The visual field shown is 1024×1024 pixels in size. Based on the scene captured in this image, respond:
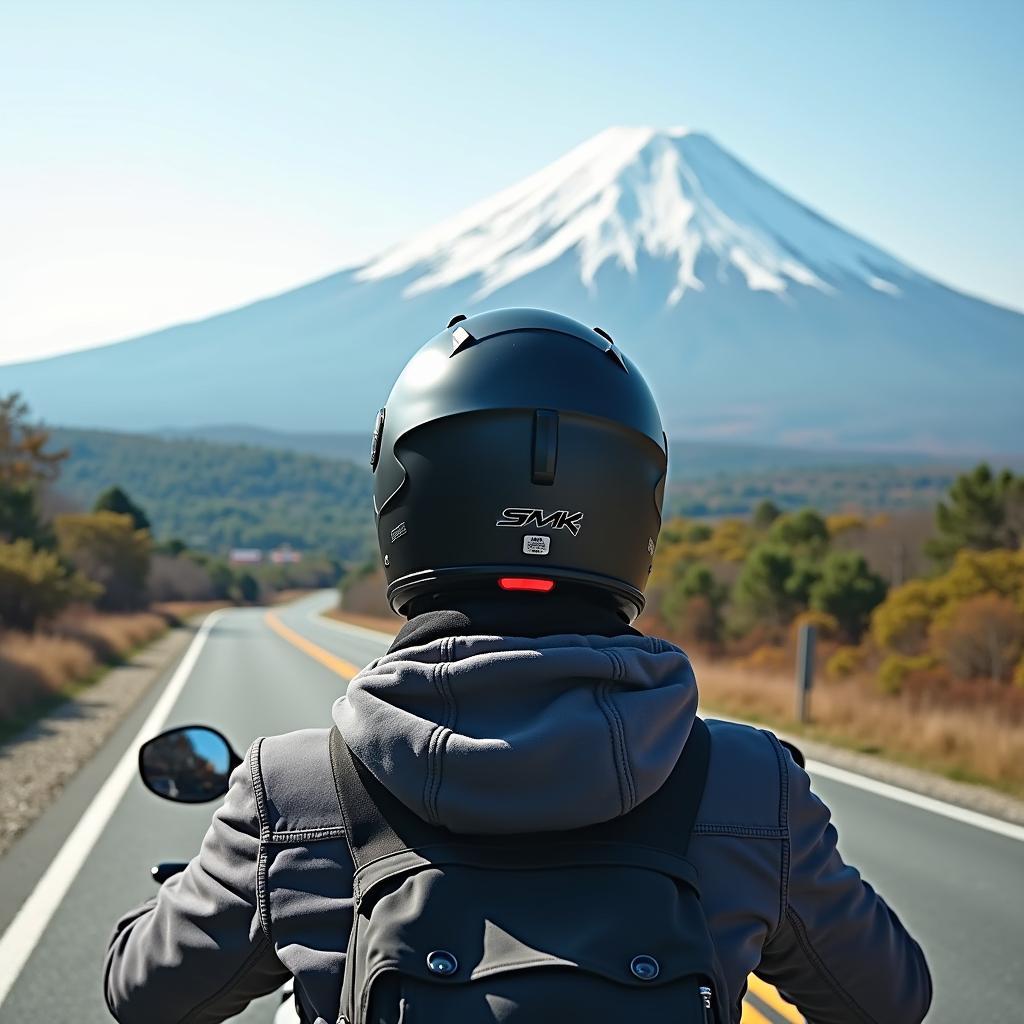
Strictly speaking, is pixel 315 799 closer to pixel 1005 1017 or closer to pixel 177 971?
pixel 177 971

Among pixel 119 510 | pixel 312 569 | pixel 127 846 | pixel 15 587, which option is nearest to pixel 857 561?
pixel 15 587

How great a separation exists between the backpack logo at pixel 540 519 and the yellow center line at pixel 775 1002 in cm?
302

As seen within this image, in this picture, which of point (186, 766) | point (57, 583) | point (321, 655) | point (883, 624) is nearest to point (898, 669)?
point (883, 624)

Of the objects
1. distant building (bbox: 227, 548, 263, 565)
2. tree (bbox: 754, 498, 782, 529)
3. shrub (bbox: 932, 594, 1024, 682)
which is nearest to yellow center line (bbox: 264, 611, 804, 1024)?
shrub (bbox: 932, 594, 1024, 682)

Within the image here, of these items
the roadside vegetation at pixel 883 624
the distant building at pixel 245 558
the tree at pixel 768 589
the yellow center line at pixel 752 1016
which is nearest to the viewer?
the yellow center line at pixel 752 1016

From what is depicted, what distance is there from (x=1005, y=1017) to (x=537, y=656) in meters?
3.79

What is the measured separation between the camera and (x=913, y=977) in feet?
6.37

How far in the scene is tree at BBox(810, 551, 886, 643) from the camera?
28594 mm

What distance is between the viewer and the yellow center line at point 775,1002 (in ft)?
15.4

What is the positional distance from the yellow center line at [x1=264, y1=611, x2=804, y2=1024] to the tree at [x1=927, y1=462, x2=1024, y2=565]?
1429cm

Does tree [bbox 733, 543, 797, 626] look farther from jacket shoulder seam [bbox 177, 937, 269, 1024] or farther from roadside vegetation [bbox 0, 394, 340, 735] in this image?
jacket shoulder seam [bbox 177, 937, 269, 1024]

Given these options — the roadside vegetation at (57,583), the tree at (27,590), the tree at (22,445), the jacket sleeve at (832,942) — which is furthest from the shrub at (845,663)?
the tree at (22,445)

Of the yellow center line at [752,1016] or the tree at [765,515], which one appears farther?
the tree at [765,515]

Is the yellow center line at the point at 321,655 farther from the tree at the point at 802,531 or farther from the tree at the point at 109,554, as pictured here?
the tree at the point at 109,554
